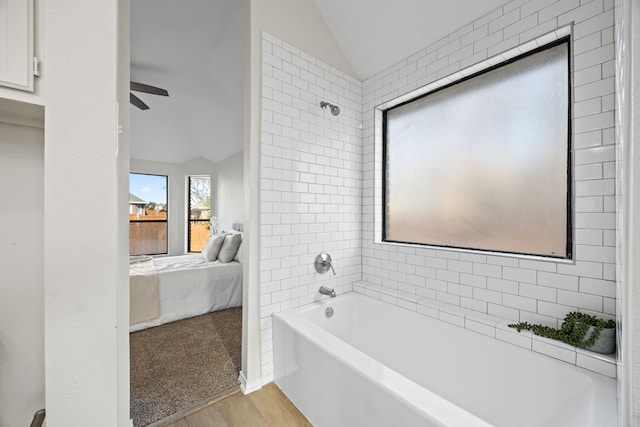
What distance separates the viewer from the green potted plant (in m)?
1.22

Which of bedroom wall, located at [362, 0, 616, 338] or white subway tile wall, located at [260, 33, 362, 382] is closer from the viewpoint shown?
bedroom wall, located at [362, 0, 616, 338]

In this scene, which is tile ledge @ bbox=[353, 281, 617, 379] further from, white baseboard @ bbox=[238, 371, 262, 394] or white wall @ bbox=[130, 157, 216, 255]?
white wall @ bbox=[130, 157, 216, 255]

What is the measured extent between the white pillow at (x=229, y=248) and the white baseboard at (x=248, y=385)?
207 cm

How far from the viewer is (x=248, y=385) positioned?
1.83 metres

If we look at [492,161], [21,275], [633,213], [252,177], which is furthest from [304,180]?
[633,213]

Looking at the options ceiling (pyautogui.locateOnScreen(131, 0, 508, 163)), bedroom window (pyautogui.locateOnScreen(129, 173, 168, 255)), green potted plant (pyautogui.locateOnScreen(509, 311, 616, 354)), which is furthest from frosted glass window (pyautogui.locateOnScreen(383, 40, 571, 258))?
bedroom window (pyautogui.locateOnScreen(129, 173, 168, 255))

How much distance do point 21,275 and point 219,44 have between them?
9.83ft

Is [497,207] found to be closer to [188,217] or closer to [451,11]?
[451,11]

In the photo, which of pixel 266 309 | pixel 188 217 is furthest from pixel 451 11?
pixel 188 217

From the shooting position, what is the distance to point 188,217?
235 inches

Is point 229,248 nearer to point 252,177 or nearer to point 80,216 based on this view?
point 252,177

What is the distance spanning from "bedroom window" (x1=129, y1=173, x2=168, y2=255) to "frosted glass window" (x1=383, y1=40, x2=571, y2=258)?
534 centimetres

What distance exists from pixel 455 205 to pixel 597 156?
0.81 metres

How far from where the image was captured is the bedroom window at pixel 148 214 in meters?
5.47
